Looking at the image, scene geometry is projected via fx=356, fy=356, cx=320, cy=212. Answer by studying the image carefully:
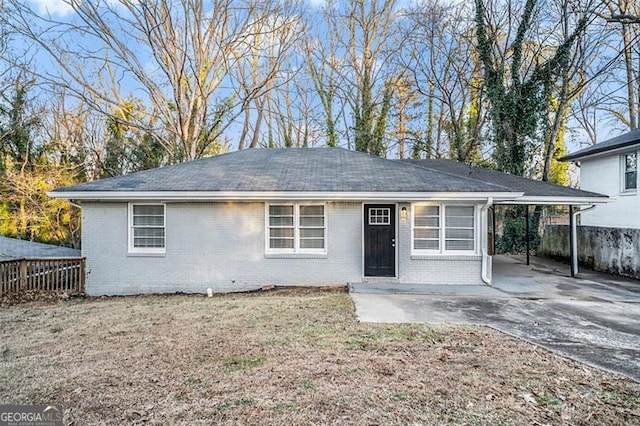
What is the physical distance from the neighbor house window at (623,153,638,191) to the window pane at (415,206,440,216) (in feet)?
25.9

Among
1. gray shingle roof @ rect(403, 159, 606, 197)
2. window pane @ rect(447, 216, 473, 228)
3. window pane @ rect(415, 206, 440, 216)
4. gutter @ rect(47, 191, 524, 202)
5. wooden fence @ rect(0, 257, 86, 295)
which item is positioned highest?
gray shingle roof @ rect(403, 159, 606, 197)

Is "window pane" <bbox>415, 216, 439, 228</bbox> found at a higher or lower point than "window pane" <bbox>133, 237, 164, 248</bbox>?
higher

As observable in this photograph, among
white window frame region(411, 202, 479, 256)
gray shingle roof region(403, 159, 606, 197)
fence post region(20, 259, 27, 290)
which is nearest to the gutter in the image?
white window frame region(411, 202, 479, 256)

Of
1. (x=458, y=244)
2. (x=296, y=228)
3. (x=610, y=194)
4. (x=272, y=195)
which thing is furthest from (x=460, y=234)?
(x=610, y=194)

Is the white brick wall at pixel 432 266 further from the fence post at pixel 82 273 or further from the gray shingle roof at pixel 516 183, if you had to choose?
the fence post at pixel 82 273

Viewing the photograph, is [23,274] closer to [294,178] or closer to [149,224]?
[149,224]

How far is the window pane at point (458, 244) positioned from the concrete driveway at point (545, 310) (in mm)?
1056

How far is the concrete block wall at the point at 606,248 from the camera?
35.8 feet

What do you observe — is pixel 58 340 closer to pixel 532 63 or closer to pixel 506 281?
pixel 506 281

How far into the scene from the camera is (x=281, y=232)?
975 centimetres

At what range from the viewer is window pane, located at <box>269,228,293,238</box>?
9.74m

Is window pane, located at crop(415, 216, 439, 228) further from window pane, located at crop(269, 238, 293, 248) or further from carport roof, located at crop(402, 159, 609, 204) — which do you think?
window pane, located at crop(269, 238, 293, 248)

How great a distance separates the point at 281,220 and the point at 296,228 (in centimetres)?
47

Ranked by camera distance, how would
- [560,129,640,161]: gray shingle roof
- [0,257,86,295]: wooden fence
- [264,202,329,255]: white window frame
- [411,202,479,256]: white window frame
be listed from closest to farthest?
[0,257,86,295]: wooden fence → [411,202,479,256]: white window frame → [264,202,329,255]: white window frame → [560,129,640,161]: gray shingle roof
